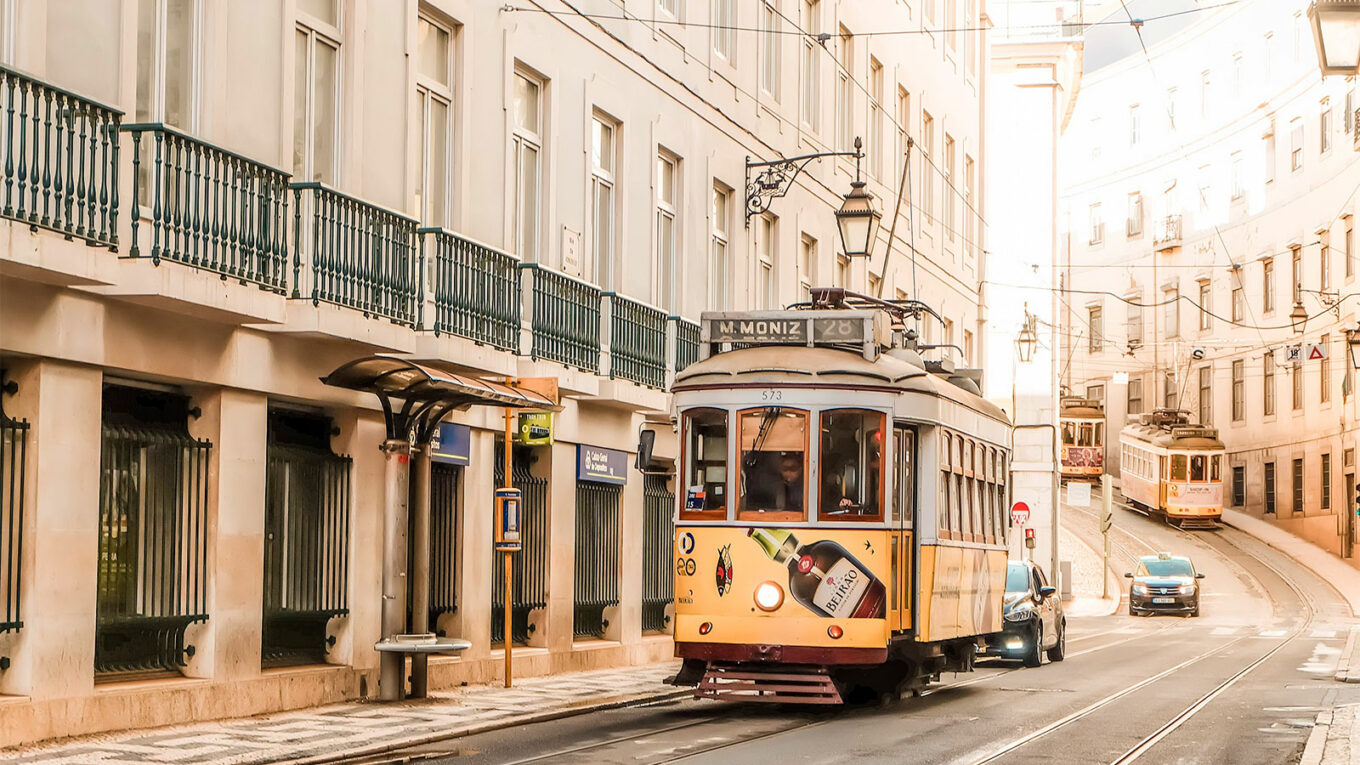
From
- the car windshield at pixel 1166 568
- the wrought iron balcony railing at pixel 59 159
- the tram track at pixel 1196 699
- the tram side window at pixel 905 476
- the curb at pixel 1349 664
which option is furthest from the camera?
the car windshield at pixel 1166 568

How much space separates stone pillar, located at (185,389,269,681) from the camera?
15297mm

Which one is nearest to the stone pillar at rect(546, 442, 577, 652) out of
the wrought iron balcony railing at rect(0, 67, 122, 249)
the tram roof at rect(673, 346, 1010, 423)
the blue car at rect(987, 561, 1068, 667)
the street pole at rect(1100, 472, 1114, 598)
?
the tram roof at rect(673, 346, 1010, 423)

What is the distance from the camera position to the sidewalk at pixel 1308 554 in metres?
53.7

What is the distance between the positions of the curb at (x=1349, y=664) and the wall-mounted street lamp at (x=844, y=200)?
8519 millimetres

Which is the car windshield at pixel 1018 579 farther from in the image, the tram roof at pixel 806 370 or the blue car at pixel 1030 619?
the tram roof at pixel 806 370

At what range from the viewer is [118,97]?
1437cm

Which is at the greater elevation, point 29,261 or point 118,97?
point 118,97

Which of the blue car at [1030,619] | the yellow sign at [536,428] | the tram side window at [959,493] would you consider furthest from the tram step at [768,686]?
the blue car at [1030,619]

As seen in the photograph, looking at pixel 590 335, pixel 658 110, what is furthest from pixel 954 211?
pixel 590 335

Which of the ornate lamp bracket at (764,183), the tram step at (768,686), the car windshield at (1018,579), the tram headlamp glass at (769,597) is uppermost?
the ornate lamp bracket at (764,183)

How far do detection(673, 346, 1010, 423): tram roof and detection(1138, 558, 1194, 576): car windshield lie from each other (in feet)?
108

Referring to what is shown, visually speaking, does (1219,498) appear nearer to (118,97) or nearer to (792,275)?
(792,275)

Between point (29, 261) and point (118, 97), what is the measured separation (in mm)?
2694

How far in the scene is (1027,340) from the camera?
48.1m
